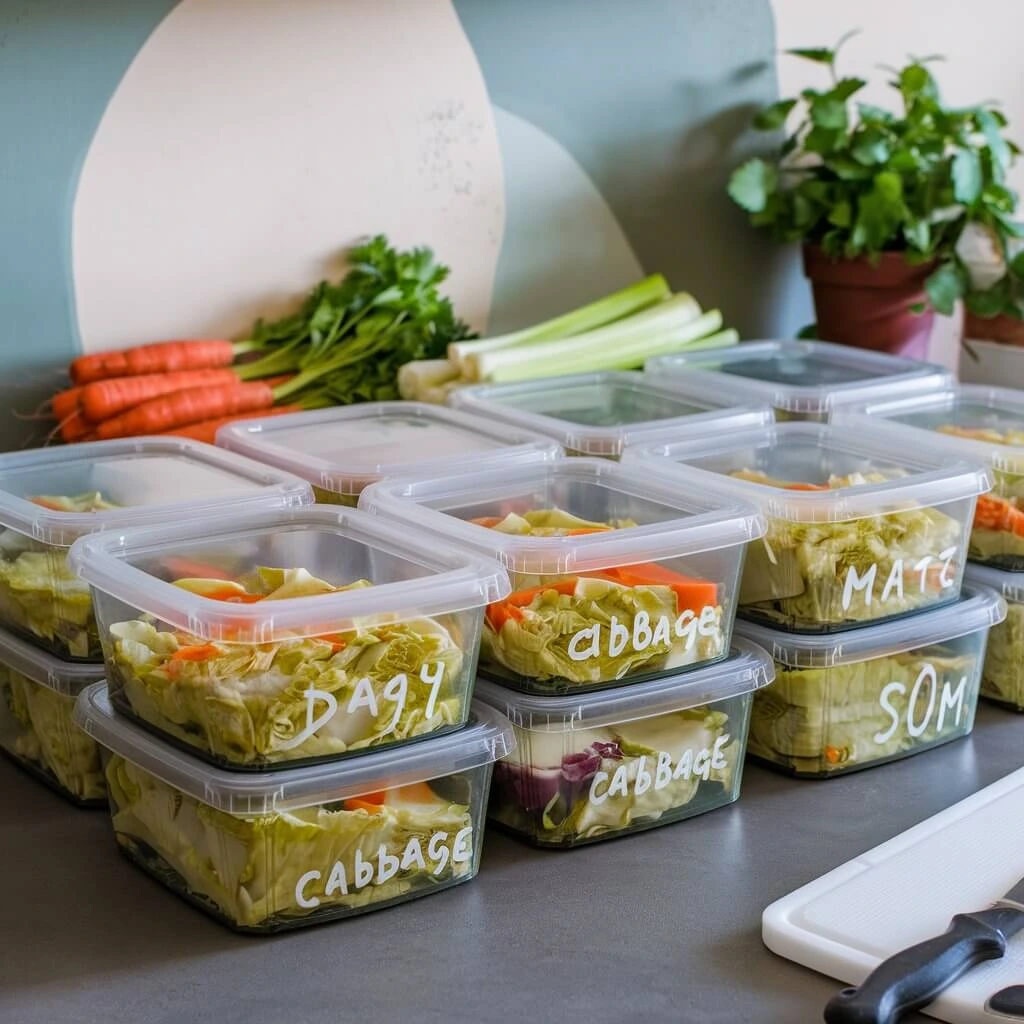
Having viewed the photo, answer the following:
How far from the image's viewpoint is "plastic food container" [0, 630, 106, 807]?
1187 mm

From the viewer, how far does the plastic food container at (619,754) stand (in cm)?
111

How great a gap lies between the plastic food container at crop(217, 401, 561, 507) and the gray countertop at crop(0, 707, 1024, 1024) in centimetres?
34

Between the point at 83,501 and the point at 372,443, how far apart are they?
29 centimetres

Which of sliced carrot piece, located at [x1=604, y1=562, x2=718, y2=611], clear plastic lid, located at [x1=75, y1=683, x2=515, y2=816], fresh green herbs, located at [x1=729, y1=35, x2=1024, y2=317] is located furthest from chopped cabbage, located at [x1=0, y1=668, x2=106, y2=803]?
fresh green herbs, located at [x1=729, y1=35, x2=1024, y2=317]

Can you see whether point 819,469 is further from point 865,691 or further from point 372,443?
point 372,443

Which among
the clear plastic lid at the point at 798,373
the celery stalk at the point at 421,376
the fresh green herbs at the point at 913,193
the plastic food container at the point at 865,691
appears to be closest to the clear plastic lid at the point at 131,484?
the celery stalk at the point at 421,376

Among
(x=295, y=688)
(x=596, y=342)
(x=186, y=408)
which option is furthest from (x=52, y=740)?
(x=596, y=342)

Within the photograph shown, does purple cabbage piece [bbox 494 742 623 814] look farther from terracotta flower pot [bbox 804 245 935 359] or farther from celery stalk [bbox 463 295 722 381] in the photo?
terracotta flower pot [bbox 804 245 935 359]

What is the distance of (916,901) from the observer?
3.32 ft

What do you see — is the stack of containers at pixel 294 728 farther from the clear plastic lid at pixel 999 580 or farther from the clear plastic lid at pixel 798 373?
the clear plastic lid at pixel 798 373

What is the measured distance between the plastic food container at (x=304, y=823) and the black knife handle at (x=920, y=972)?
297mm

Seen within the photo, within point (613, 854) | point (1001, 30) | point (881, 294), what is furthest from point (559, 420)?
point (1001, 30)

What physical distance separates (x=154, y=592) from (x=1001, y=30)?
1.82 meters

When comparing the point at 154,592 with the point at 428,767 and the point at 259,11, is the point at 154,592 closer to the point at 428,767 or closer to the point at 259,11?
the point at 428,767
